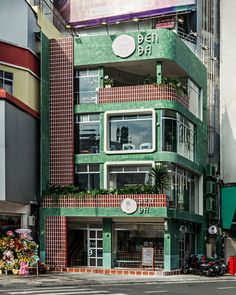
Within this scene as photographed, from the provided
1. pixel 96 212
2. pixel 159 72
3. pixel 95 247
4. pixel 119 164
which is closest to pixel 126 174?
pixel 119 164

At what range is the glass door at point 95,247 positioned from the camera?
36.8 metres

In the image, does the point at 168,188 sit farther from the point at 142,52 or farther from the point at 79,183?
the point at 142,52

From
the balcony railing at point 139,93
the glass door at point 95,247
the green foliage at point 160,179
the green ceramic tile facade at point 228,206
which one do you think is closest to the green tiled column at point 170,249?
the green foliage at point 160,179

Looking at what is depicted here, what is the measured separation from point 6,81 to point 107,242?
398 inches

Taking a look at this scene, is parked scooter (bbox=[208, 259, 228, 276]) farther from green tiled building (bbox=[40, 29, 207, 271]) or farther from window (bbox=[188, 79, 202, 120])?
window (bbox=[188, 79, 202, 120])

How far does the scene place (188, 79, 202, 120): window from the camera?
41.8 meters

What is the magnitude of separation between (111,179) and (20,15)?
1027cm

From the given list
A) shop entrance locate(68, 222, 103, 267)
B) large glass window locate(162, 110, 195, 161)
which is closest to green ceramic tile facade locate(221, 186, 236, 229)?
large glass window locate(162, 110, 195, 161)

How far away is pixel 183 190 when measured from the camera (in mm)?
39750

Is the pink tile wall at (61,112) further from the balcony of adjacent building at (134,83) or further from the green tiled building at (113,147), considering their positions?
the balcony of adjacent building at (134,83)

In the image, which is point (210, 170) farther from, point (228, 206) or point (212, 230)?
point (212, 230)

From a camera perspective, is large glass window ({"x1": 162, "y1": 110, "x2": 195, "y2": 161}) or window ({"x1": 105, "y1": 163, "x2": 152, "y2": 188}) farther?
window ({"x1": 105, "y1": 163, "x2": 152, "y2": 188})

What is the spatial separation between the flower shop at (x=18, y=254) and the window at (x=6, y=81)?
7924mm

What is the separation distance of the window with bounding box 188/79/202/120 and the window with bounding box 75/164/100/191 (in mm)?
7865
